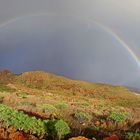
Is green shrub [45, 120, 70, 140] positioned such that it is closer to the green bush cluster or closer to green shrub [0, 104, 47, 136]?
the green bush cluster

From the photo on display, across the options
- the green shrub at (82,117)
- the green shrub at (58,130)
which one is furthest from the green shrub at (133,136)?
the green shrub at (82,117)

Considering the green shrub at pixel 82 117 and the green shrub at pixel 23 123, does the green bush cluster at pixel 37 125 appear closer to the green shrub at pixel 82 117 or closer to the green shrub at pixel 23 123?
the green shrub at pixel 23 123

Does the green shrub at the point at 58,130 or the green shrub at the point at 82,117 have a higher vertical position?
the green shrub at the point at 82,117

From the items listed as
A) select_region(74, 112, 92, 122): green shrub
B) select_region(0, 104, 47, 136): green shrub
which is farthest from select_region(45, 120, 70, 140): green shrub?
select_region(74, 112, 92, 122): green shrub

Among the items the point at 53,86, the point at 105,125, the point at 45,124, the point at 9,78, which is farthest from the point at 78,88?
the point at 45,124

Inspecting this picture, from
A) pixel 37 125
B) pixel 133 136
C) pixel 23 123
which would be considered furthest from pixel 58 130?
pixel 133 136

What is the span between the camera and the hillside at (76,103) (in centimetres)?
1958

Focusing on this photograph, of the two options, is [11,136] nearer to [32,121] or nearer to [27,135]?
[27,135]

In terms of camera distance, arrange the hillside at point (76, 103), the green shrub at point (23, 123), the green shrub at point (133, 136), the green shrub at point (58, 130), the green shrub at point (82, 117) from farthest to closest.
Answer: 1. the green shrub at point (82, 117)
2. the hillside at point (76, 103)
3. the green shrub at point (23, 123)
4. the green shrub at point (58, 130)
5. the green shrub at point (133, 136)

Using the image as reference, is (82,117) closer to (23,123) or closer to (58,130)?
(23,123)

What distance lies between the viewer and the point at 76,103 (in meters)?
34.5

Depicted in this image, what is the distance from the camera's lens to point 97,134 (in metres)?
17.2

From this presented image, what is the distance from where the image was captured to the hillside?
19.6 m

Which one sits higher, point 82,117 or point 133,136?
point 82,117
